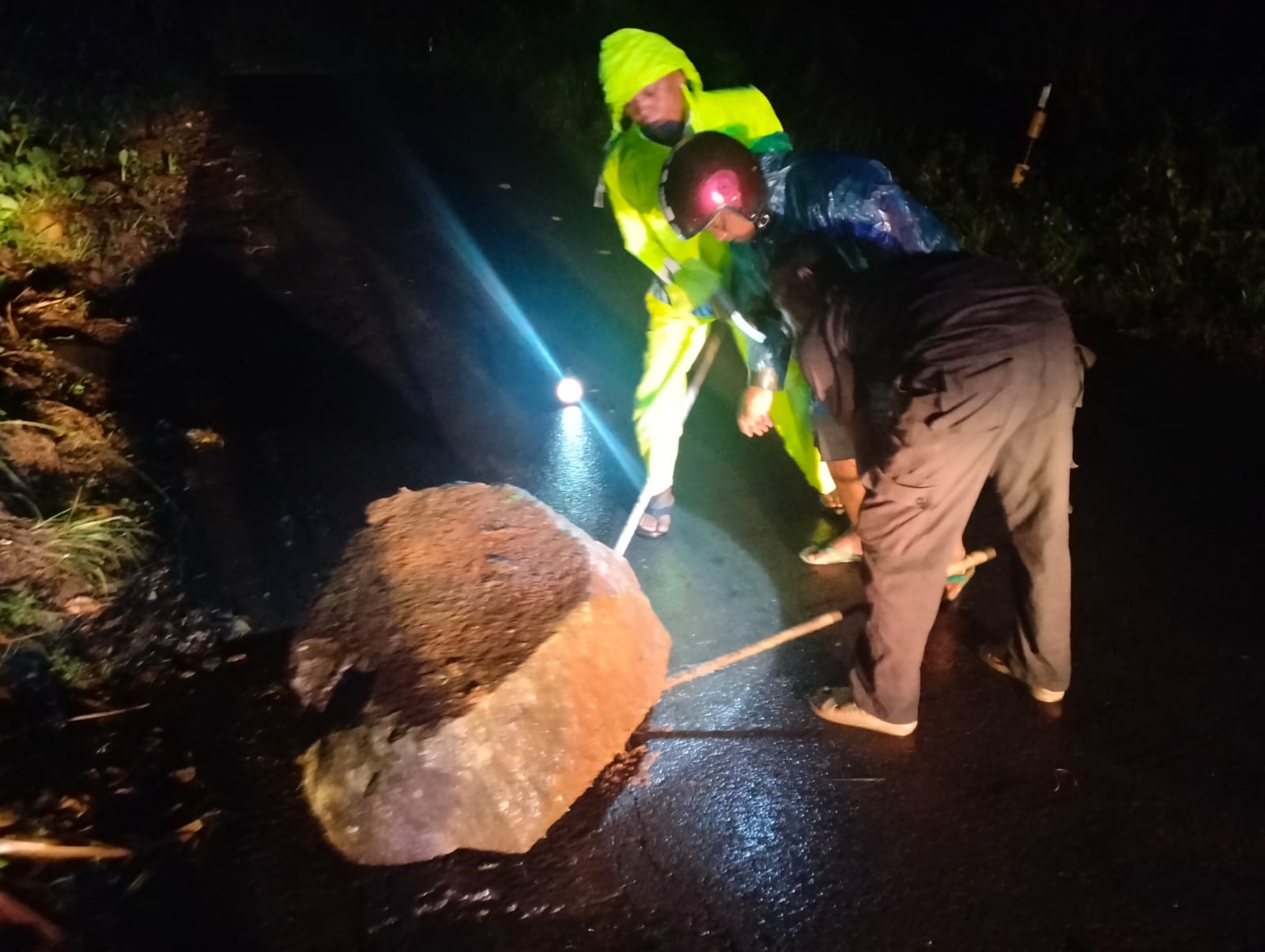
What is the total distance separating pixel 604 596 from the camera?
272 centimetres

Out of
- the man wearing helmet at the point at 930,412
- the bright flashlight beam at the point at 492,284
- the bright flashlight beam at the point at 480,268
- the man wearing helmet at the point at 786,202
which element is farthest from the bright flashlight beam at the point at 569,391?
the man wearing helmet at the point at 930,412

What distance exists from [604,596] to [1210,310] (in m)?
4.55

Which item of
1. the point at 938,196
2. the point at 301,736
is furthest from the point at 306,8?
the point at 301,736

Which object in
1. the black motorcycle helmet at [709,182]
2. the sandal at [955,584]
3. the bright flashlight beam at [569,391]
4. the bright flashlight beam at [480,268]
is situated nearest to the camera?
the black motorcycle helmet at [709,182]

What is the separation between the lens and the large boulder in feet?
8.00

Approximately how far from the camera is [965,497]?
2.55 metres

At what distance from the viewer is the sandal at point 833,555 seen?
12.1ft

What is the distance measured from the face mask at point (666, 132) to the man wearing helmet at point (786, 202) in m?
0.56

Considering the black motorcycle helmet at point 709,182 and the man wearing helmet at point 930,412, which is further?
the black motorcycle helmet at point 709,182

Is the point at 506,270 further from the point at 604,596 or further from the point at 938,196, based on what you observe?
the point at 604,596

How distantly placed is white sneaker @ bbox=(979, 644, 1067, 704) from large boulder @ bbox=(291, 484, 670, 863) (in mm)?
1142

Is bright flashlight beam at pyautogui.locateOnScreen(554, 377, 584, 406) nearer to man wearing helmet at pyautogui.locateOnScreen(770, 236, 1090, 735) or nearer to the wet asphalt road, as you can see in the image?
the wet asphalt road

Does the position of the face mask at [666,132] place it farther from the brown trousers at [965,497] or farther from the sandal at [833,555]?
the sandal at [833,555]

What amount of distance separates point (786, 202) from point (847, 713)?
158 cm
